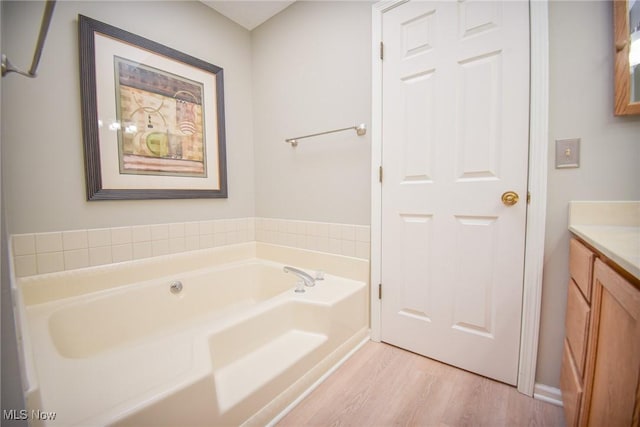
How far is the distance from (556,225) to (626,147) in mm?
360

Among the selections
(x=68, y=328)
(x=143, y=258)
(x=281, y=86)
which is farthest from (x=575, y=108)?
Answer: (x=68, y=328)

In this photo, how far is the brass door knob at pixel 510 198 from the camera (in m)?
1.18

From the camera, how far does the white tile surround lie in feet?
4.28

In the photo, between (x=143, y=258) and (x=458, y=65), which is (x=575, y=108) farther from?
(x=143, y=258)

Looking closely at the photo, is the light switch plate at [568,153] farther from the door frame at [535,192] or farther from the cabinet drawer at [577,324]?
the cabinet drawer at [577,324]

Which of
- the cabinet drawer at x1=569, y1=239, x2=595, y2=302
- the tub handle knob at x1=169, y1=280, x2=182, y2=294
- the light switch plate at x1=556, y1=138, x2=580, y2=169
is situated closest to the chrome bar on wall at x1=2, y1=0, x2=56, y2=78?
the tub handle knob at x1=169, y1=280, x2=182, y2=294

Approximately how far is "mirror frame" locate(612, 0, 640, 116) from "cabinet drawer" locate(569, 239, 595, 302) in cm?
52

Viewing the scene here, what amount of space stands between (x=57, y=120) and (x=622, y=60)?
249 cm

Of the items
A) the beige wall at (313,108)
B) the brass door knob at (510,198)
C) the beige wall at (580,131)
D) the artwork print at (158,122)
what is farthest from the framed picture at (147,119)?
the beige wall at (580,131)

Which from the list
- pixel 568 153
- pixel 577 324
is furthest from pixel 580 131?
pixel 577 324

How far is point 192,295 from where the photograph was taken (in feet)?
5.65

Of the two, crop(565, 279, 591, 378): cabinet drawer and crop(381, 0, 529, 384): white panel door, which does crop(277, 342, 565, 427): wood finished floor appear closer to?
crop(381, 0, 529, 384): white panel door

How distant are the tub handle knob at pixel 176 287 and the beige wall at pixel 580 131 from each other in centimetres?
198

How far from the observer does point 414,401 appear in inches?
46.6
